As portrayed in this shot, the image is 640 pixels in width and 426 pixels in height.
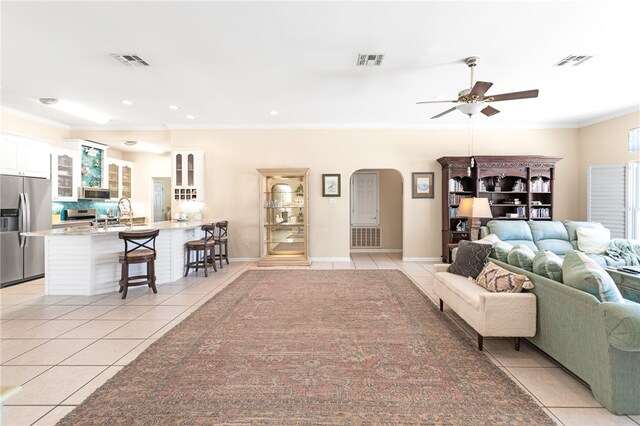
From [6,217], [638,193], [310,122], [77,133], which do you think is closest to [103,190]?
[77,133]

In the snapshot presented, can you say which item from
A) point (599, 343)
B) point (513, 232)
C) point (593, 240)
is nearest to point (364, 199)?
point (513, 232)

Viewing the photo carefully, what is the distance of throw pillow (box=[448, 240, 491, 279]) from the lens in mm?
3348

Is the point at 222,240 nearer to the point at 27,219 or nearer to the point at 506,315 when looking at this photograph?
the point at 27,219

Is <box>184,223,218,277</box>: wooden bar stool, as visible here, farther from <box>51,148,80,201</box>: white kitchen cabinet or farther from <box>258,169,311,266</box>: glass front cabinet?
<box>51,148,80,201</box>: white kitchen cabinet

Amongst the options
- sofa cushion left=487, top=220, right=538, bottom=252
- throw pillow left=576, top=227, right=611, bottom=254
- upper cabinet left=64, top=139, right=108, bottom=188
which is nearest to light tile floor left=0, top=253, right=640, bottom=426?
sofa cushion left=487, top=220, right=538, bottom=252

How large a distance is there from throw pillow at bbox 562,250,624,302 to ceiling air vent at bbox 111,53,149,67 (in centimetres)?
502

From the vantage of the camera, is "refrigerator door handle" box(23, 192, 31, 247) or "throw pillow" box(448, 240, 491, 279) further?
"refrigerator door handle" box(23, 192, 31, 247)

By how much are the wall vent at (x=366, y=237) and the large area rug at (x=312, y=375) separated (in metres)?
4.81

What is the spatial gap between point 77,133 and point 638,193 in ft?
38.6

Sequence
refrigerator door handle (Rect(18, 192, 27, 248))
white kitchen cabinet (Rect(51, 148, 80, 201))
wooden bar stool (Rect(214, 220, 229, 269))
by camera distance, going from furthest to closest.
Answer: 1. white kitchen cabinet (Rect(51, 148, 80, 201))
2. wooden bar stool (Rect(214, 220, 229, 269))
3. refrigerator door handle (Rect(18, 192, 27, 248))

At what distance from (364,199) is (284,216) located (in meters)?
2.88

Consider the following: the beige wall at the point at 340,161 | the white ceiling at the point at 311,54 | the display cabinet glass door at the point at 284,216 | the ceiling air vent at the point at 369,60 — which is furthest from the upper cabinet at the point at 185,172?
the ceiling air vent at the point at 369,60

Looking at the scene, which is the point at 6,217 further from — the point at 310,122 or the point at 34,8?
the point at 310,122

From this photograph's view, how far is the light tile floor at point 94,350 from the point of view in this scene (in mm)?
1938
